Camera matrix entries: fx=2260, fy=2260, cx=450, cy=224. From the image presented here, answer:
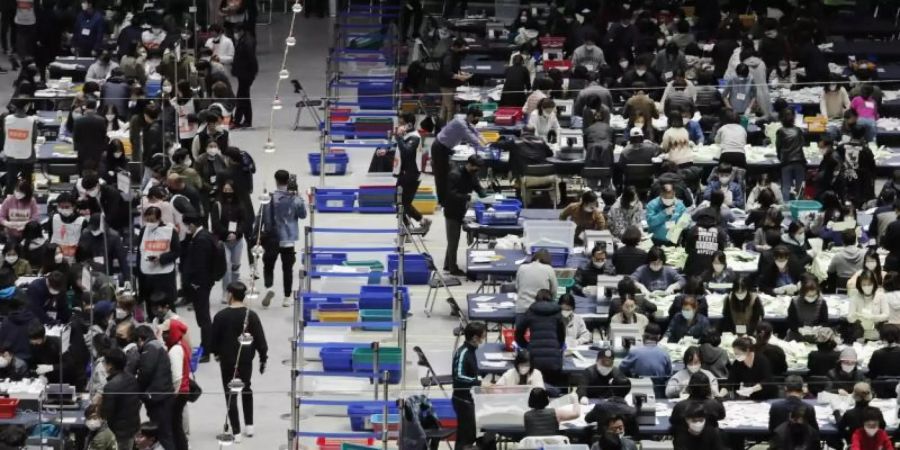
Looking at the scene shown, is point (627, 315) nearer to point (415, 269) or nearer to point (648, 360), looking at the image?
point (648, 360)

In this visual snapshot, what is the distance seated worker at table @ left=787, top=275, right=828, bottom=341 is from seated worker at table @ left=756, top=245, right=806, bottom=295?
3.23 ft

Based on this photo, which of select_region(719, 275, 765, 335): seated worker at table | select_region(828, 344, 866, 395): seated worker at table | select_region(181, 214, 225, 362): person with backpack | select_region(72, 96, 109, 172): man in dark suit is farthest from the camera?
select_region(72, 96, 109, 172): man in dark suit

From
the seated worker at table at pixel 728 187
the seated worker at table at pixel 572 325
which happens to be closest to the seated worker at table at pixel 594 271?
the seated worker at table at pixel 572 325

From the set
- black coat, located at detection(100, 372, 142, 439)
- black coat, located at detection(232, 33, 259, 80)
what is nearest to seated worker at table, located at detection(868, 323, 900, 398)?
black coat, located at detection(100, 372, 142, 439)

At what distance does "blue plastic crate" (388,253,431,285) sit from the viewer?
2758cm

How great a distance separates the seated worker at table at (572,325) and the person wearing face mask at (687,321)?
90cm

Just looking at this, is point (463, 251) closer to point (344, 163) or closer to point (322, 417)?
point (344, 163)

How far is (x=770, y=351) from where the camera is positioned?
23.0 m

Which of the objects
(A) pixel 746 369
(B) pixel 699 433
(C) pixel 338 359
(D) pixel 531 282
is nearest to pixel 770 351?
(A) pixel 746 369

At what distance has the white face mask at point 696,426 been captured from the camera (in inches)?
830

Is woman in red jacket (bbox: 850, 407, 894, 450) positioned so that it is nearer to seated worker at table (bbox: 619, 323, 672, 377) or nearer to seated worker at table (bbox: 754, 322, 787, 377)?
seated worker at table (bbox: 754, 322, 787, 377)

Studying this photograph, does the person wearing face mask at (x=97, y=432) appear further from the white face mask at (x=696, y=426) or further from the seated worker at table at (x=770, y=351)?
the seated worker at table at (x=770, y=351)

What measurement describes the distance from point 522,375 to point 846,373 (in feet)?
10.9

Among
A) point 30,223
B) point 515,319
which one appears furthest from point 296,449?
point 30,223
